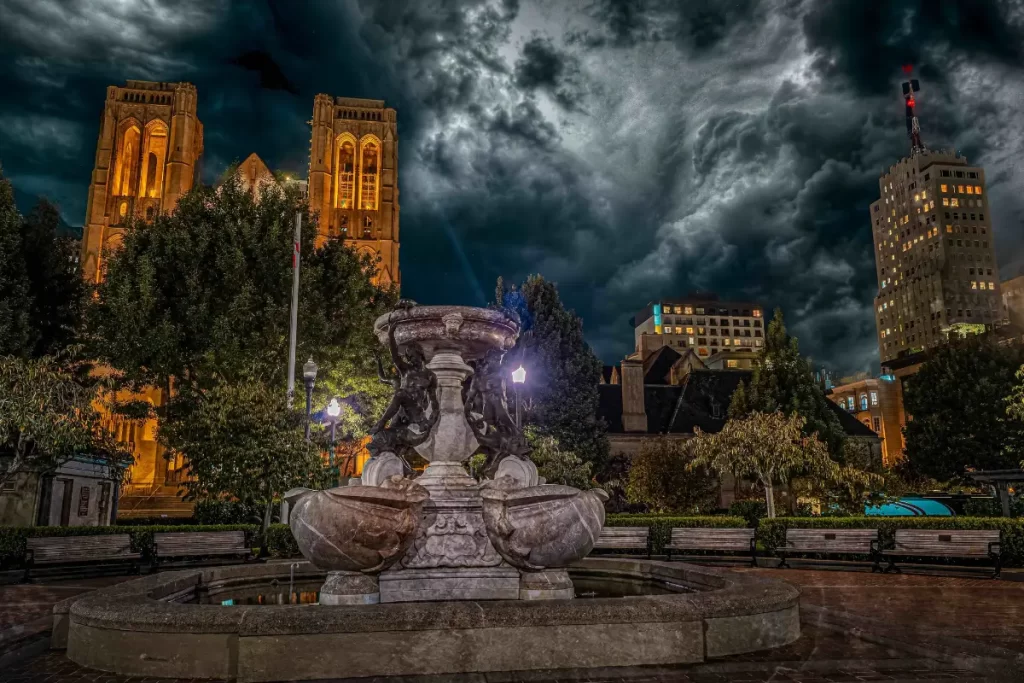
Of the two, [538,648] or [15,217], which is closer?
[538,648]

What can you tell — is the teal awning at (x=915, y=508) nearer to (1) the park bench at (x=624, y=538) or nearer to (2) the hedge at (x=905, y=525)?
(2) the hedge at (x=905, y=525)

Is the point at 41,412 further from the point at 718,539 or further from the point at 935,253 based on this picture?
the point at 935,253

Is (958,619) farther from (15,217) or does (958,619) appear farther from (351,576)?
(15,217)

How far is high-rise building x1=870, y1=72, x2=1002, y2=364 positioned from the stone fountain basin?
130 metres

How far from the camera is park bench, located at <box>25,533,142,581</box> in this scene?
39.6 feet

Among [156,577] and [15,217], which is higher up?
[15,217]

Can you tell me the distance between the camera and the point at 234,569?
33.1 ft

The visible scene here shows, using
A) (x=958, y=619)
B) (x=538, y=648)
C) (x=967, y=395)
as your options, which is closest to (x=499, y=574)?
(x=538, y=648)

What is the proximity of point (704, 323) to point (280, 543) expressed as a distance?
137 m

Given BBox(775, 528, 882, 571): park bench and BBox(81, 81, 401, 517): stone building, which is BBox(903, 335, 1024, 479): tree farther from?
BBox(81, 81, 401, 517): stone building

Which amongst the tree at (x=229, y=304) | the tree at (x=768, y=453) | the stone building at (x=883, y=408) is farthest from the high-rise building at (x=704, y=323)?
the tree at (x=768, y=453)

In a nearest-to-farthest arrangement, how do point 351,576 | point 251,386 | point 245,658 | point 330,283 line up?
point 245,658
point 351,576
point 251,386
point 330,283

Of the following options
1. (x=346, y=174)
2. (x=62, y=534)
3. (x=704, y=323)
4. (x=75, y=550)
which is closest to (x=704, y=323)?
(x=704, y=323)

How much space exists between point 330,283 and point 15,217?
11138 millimetres
